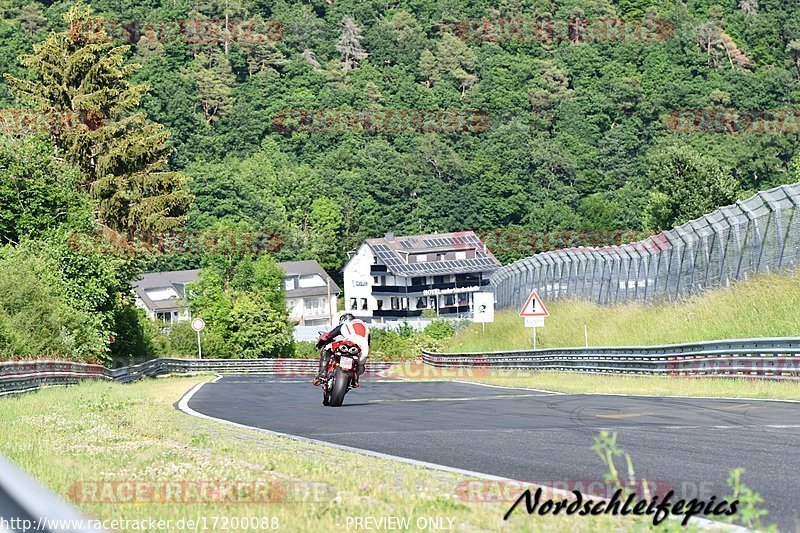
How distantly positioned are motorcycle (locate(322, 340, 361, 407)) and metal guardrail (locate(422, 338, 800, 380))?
26.7 feet

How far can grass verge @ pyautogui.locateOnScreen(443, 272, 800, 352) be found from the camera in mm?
28656

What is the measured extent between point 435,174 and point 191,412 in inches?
5692

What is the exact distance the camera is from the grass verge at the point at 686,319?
2866 cm

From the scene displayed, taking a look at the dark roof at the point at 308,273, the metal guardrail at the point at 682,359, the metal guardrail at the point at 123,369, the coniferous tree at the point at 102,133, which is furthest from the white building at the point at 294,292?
the metal guardrail at the point at 682,359

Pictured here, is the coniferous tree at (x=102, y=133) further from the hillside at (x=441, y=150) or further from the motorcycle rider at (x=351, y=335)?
the hillside at (x=441, y=150)

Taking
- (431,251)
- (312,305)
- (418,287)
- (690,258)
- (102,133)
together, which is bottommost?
(690,258)

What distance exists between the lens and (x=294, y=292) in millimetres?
134500

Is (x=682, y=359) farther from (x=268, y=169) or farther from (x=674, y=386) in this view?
(x=268, y=169)

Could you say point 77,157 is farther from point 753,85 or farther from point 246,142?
point 753,85

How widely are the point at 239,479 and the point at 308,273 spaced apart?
12976 centimetres

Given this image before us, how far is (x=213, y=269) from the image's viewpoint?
323ft

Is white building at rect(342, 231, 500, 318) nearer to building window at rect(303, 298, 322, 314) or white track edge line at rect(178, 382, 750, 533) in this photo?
building window at rect(303, 298, 322, 314)

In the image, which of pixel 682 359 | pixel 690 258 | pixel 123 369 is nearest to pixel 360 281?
pixel 123 369

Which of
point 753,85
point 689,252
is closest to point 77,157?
point 689,252
